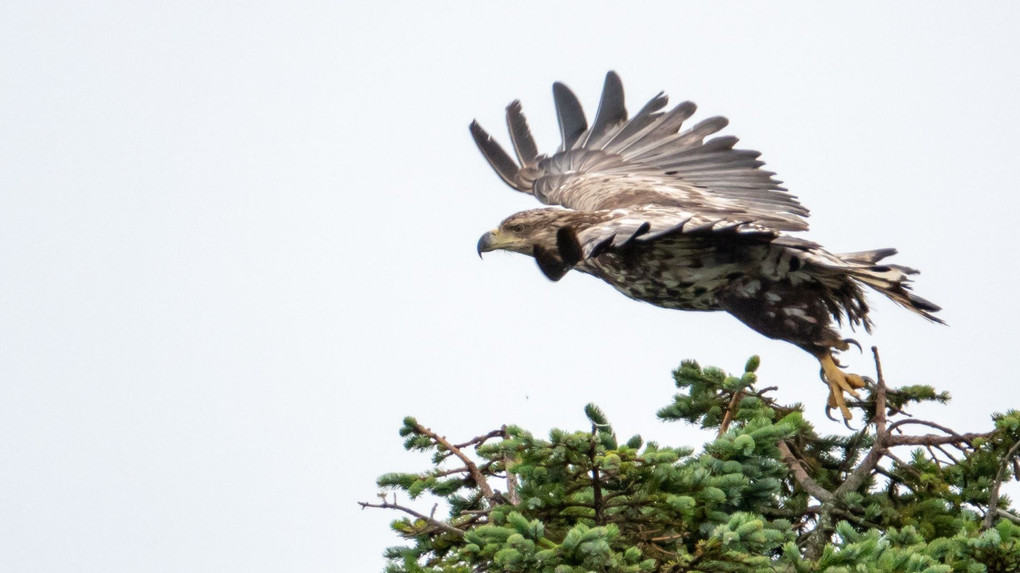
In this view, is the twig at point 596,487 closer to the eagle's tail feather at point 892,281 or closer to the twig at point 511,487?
the twig at point 511,487

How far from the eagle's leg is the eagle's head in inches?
65.3

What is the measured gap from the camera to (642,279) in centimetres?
693

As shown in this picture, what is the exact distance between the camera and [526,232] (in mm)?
7453

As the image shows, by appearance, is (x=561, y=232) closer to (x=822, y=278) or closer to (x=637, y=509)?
(x=822, y=278)

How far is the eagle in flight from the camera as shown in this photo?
6.45 meters

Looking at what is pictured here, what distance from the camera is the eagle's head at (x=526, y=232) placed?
728 centimetres

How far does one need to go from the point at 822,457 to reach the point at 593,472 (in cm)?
175

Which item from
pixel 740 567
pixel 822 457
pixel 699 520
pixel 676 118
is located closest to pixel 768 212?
pixel 676 118

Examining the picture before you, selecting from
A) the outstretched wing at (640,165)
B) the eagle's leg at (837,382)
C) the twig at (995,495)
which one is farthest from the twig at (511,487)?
the outstretched wing at (640,165)

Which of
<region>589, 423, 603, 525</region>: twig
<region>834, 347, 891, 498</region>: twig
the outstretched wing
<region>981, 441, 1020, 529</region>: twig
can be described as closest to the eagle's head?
the outstretched wing

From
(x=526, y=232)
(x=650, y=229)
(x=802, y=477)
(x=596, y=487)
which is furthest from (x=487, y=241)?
(x=596, y=487)

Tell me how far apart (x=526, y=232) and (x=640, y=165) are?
5.41 ft

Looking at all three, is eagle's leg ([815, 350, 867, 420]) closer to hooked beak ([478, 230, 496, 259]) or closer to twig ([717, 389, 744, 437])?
twig ([717, 389, 744, 437])

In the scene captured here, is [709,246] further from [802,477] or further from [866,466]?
[866,466]
